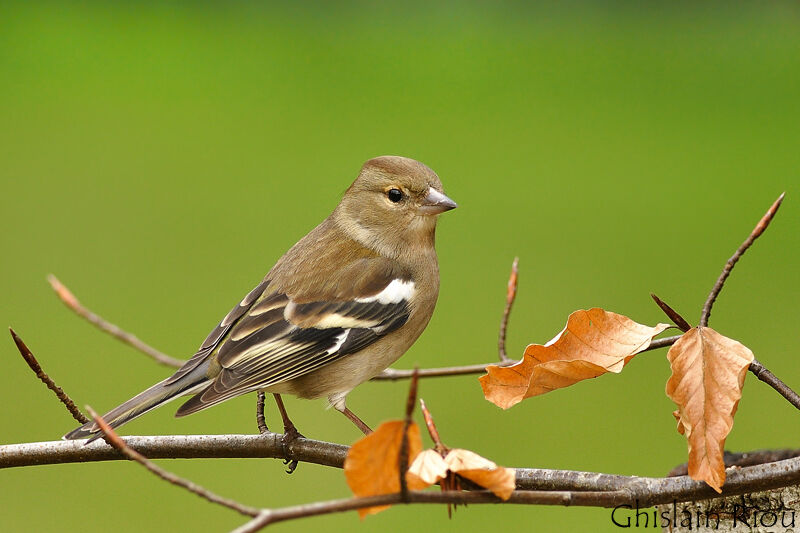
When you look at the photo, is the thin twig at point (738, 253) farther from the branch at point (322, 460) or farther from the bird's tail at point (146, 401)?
the bird's tail at point (146, 401)

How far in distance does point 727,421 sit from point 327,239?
1.15 meters

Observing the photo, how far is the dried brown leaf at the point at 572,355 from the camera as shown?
1346 millimetres

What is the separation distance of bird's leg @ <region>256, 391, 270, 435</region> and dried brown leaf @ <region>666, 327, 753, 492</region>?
98 cm

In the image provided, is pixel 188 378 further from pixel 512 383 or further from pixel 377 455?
pixel 377 455

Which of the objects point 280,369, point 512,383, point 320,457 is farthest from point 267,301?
point 512,383

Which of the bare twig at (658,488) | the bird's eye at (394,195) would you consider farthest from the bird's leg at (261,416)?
the bare twig at (658,488)

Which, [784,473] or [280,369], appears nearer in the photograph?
[784,473]

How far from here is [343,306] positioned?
81.6 inches

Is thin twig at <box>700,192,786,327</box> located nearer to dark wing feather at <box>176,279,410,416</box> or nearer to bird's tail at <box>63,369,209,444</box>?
dark wing feather at <box>176,279,410,416</box>

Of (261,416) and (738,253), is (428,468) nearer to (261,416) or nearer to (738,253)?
(738,253)

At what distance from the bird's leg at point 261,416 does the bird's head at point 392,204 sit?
458 mm

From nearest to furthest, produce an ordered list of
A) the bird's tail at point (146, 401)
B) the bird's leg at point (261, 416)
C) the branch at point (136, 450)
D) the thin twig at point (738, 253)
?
the thin twig at point (738, 253)
the bird's tail at point (146, 401)
the branch at point (136, 450)
the bird's leg at point (261, 416)

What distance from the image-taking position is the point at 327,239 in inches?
85.4

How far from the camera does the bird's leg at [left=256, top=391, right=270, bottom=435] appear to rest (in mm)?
1973
